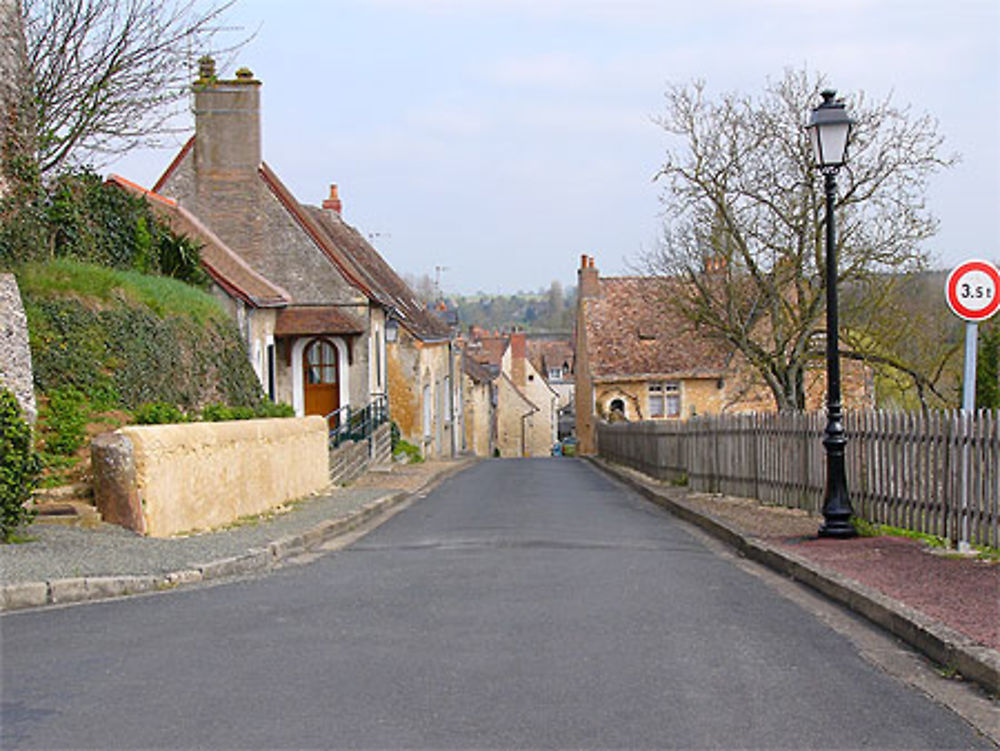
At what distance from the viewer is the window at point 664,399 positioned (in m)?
51.0

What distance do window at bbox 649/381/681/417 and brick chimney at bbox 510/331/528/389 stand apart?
33.6m

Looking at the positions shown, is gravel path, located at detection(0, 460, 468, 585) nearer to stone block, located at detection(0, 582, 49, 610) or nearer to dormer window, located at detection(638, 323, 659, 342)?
stone block, located at detection(0, 582, 49, 610)

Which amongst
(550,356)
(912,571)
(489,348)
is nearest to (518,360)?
(489,348)

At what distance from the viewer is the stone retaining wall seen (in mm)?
11703

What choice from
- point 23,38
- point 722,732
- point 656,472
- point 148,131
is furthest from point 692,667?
point 656,472

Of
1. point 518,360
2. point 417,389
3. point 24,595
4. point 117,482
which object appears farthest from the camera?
point 518,360

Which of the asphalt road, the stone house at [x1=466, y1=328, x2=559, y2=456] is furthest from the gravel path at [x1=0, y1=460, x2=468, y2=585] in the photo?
the stone house at [x1=466, y1=328, x2=559, y2=456]

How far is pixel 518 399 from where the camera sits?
81.6 meters

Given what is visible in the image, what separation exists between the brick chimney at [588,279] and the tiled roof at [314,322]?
25101mm

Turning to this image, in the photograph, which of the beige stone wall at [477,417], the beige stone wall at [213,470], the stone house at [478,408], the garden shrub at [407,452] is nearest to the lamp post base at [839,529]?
the beige stone wall at [213,470]

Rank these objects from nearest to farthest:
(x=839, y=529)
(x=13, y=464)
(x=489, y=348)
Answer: (x=13, y=464), (x=839, y=529), (x=489, y=348)

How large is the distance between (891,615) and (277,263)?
81.6ft

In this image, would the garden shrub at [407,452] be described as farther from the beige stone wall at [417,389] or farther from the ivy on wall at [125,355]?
the ivy on wall at [125,355]

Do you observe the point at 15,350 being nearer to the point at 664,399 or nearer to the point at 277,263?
the point at 277,263
